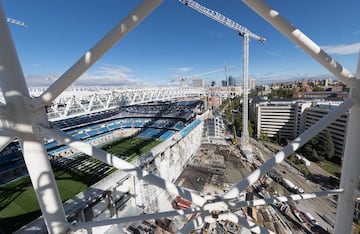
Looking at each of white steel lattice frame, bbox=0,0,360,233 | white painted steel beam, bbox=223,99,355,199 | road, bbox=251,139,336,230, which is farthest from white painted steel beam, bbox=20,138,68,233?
road, bbox=251,139,336,230

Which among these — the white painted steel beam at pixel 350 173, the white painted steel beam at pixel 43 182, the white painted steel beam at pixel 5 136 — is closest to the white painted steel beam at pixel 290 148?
the white painted steel beam at pixel 350 173

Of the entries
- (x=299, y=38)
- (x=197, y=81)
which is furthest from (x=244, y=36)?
(x=197, y=81)

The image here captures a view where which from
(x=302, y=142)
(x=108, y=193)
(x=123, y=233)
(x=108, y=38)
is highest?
(x=108, y=38)

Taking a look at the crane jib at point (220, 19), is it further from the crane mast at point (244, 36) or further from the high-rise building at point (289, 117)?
the high-rise building at point (289, 117)

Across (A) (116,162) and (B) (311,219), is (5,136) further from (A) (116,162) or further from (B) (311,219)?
(B) (311,219)

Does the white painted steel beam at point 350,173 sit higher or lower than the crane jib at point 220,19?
lower

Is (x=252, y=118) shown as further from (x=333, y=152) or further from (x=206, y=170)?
(x=206, y=170)

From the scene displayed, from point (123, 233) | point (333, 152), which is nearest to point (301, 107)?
point (333, 152)
